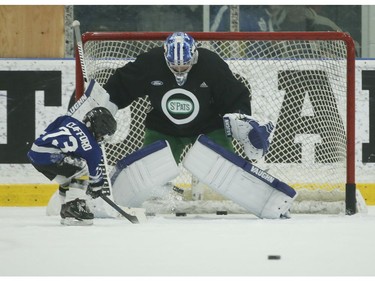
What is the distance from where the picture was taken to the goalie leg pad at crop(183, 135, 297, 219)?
17.7ft

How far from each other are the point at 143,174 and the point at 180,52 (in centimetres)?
63

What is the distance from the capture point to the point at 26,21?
671 cm

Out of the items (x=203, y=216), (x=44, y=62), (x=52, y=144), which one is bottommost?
(x=203, y=216)

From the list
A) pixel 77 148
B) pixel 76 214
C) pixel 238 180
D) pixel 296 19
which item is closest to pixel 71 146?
pixel 77 148

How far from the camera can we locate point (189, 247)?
388 centimetres

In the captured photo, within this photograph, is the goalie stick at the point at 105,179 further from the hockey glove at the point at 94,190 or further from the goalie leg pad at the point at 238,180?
the goalie leg pad at the point at 238,180

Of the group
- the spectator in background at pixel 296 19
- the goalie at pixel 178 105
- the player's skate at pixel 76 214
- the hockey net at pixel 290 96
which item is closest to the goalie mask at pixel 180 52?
the goalie at pixel 178 105

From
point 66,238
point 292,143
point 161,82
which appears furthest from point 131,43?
point 66,238

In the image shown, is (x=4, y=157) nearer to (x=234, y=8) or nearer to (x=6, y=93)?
(x=6, y=93)

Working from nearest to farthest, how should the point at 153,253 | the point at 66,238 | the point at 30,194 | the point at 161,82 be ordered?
1. the point at 153,253
2. the point at 66,238
3. the point at 161,82
4. the point at 30,194

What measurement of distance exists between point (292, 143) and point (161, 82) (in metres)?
1.15

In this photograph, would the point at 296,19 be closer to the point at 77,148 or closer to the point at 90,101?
the point at 90,101

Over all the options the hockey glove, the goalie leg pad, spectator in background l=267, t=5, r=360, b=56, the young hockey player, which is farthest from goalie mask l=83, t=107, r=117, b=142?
spectator in background l=267, t=5, r=360, b=56

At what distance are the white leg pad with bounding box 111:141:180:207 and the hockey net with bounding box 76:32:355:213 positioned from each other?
604 mm
